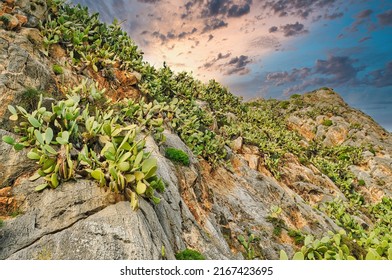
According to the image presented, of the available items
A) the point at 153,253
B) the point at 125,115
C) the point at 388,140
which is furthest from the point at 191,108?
the point at 388,140

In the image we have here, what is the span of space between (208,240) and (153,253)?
13.5 ft

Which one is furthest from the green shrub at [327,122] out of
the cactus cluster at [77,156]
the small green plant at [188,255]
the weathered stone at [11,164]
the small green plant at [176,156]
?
the weathered stone at [11,164]

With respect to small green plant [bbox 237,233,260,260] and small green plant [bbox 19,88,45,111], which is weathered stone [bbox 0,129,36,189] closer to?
small green plant [bbox 19,88,45,111]

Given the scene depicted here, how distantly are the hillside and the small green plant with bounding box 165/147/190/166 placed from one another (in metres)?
0.06

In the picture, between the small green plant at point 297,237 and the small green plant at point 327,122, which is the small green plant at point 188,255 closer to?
the small green plant at point 297,237

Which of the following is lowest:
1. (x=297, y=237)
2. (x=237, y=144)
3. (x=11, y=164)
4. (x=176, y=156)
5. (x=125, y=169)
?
(x=297, y=237)

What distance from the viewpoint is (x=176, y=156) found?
12086 mm

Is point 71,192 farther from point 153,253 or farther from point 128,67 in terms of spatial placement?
point 128,67

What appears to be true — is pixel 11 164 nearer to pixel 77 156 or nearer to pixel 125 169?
pixel 77 156

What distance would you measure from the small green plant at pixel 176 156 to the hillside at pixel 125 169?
0.06 meters

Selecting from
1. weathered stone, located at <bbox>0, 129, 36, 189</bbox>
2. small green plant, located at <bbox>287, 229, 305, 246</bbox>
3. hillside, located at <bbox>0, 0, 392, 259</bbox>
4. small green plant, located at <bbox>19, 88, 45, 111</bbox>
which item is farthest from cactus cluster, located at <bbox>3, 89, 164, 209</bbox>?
small green plant, located at <bbox>287, 229, 305, 246</bbox>

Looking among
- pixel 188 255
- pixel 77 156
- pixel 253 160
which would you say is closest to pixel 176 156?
pixel 188 255

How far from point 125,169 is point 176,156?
21.0 ft

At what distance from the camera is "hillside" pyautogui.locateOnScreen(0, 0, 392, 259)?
17.7ft
